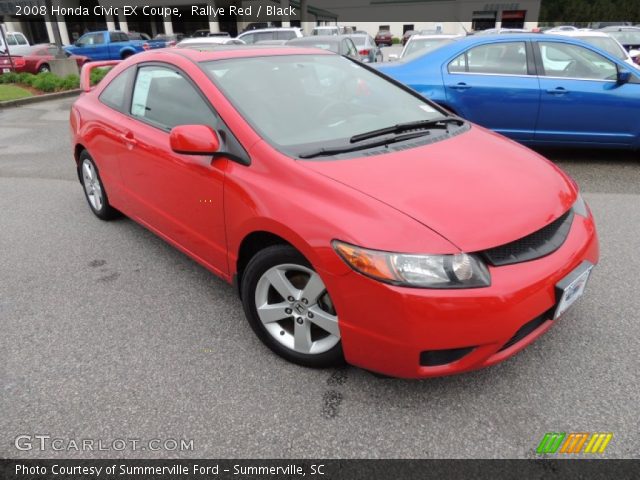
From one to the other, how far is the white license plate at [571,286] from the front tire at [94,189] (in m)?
3.72

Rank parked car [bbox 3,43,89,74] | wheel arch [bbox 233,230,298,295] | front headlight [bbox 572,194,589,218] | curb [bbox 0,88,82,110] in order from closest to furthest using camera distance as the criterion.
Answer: wheel arch [bbox 233,230,298,295]
front headlight [bbox 572,194,589,218]
curb [bbox 0,88,82,110]
parked car [bbox 3,43,89,74]

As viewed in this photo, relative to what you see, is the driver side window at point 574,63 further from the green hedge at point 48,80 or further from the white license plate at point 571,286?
the green hedge at point 48,80

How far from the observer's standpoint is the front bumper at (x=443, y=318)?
1926 mm

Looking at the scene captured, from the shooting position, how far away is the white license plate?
2.13m

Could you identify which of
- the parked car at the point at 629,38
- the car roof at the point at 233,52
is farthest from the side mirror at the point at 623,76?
the parked car at the point at 629,38

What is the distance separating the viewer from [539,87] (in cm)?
564

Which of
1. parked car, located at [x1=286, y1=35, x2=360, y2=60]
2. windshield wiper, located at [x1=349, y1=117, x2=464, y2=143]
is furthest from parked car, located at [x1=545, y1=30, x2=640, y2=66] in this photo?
windshield wiper, located at [x1=349, y1=117, x2=464, y2=143]

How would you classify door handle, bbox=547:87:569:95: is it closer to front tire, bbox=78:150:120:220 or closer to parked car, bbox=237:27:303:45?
front tire, bbox=78:150:120:220

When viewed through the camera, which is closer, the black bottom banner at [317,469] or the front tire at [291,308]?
the black bottom banner at [317,469]

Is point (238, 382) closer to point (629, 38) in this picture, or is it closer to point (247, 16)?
point (629, 38)

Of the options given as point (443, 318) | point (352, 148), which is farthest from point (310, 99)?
point (443, 318)

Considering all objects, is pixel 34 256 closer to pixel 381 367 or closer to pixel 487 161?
pixel 381 367

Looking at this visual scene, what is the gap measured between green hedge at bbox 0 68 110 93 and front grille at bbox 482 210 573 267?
13.5 m

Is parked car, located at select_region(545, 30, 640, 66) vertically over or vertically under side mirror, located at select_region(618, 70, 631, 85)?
over
